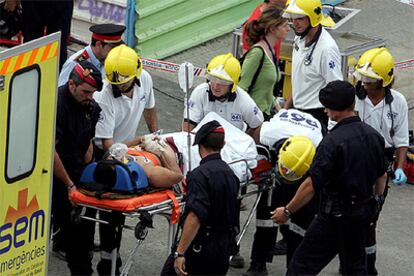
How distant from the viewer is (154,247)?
9.18 m

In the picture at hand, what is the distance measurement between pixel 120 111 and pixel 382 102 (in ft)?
6.62

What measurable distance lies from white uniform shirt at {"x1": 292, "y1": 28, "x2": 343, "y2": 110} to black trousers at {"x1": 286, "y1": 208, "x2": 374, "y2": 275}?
6.29 ft

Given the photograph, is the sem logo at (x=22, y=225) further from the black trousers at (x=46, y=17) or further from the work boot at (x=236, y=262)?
the black trousers at (x=46, y=17)

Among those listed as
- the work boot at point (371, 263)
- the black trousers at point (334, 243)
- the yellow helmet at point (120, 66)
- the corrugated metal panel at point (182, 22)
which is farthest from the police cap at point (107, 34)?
the corrugated metal panel at point (182, 22)

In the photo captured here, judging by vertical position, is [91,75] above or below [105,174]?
above

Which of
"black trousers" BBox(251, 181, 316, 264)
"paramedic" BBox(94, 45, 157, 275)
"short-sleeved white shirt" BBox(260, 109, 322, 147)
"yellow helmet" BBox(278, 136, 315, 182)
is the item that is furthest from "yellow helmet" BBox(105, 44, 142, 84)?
"black trousers" BBox(251, 181, 316, 264)

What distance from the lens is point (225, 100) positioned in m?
8.84

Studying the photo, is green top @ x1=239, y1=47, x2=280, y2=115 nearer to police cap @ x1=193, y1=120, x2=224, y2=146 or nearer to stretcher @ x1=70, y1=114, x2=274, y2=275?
stretcher @ x1=70, y1=114, x2=274, y2=275

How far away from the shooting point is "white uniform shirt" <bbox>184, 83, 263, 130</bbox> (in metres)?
8.89

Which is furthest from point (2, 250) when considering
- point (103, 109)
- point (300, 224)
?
point (300, 224)

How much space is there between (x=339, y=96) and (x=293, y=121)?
1.06 m

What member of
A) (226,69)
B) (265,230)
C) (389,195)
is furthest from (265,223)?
(389,195)

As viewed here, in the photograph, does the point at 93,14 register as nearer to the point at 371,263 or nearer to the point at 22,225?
the point at 371,263

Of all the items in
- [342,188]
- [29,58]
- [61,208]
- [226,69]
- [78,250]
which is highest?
[29,58]
